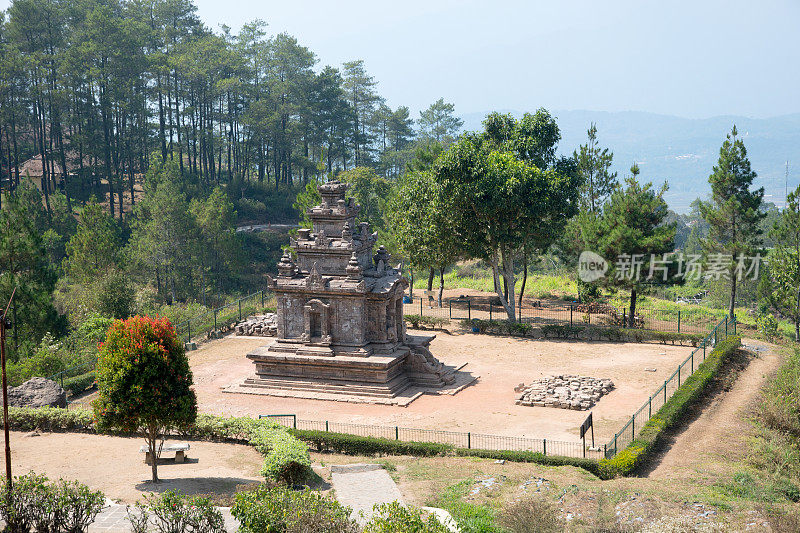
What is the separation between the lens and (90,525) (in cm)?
A: 1948

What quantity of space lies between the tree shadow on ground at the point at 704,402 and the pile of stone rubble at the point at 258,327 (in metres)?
24.5

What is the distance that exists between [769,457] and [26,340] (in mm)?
34755

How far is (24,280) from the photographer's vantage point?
3897 cm

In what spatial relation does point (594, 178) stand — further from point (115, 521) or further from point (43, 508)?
point (43, 508)

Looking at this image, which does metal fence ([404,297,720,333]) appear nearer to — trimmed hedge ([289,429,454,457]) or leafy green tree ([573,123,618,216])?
leafy green tree ([573,123,618,216])

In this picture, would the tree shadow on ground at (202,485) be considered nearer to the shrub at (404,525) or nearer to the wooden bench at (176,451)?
the wooden bench at (176,451)

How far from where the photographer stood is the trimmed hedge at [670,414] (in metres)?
24.9

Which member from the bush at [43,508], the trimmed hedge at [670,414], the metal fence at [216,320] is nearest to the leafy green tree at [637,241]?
the trimmed hedge at [670,414]

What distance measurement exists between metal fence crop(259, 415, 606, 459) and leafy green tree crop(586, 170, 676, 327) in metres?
19.0

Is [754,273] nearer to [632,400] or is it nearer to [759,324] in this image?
[759,324]

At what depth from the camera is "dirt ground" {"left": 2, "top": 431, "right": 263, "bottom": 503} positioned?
23.2 metres

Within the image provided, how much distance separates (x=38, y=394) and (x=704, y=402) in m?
28.4

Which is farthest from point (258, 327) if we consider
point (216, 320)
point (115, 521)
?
point (115, 521)

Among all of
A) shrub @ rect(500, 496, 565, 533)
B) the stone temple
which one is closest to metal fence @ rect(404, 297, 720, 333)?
the stone temple
